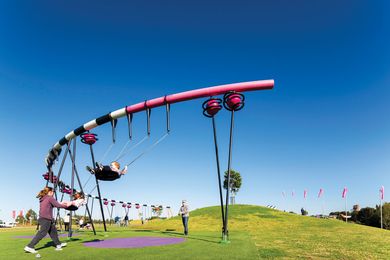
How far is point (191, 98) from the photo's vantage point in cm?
1248

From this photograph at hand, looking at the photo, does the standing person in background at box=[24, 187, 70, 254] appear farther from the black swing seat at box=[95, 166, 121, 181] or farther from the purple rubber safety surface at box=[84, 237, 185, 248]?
the black swing seat at box=[95, 166, 121, 181]

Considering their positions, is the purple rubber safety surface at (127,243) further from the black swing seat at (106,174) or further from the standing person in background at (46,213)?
Result: the black swing seat at (106,174)

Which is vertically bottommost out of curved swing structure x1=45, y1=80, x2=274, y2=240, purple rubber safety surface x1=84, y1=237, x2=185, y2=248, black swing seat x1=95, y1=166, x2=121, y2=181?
purple rubber safety surface x1=84, y1=237, x2=185, y2=248

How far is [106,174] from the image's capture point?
11.7m

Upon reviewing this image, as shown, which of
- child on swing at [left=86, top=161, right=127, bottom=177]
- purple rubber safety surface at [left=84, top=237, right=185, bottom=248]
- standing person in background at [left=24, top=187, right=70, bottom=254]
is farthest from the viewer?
child on swing at [left=86, top=161, right=127, bottom=177]

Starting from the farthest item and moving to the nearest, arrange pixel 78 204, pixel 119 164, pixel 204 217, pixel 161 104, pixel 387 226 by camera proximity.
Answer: pixel 387 226 → pixel 204 217 → pixel 161 104 → pixel 119 164 → pixel 78 204

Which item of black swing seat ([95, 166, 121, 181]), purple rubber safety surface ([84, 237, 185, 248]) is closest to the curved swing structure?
black swing seat ([95, 166, 121, 181])

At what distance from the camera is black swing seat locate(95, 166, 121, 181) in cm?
1154

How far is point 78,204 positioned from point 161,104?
5.89m

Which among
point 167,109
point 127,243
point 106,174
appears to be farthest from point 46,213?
point 167,109

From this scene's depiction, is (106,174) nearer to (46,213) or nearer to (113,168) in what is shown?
(113,168)

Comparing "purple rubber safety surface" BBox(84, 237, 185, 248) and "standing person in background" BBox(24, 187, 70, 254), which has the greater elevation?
"standing person in background" BBox(24, 187, 70, 254)

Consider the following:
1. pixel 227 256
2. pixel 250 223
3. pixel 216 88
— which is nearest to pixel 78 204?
pixel 227 256

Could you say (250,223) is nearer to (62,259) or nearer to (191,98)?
(191,98)
